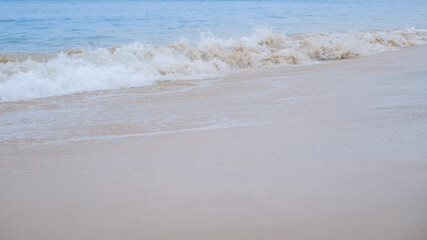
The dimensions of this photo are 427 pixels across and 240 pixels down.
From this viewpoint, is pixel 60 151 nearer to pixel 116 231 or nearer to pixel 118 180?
pixel 118 180

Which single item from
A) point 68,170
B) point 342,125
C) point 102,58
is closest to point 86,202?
point 68,170

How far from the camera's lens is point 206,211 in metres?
2.77

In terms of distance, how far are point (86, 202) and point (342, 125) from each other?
9.20ft

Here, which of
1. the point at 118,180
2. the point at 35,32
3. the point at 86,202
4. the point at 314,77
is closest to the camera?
the point at 86,202

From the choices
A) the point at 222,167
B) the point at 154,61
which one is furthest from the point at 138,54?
the point at 222,167

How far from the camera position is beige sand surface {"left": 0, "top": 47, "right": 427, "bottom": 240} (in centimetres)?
261

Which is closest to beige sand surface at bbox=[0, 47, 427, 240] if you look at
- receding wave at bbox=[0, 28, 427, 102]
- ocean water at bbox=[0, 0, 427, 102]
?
receding wave at bbox=[0, 28, 427, 102]

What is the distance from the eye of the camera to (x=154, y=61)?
1009 cm

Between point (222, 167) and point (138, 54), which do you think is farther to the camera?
point (138, 54)

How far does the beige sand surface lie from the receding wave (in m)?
1.52

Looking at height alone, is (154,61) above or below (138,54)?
below

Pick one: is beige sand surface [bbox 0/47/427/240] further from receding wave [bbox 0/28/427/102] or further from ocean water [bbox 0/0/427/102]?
ocean water [bbox 0/0/427/102]

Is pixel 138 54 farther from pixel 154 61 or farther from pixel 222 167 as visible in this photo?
pixel 222 167

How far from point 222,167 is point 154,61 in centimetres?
702
